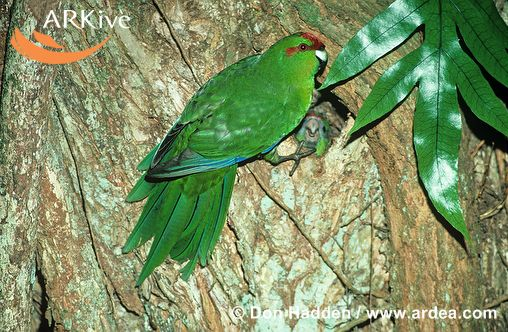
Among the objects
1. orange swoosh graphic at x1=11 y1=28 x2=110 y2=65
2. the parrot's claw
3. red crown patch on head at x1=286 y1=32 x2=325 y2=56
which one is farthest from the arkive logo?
the parrot's claw

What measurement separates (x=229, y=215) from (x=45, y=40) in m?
0.91

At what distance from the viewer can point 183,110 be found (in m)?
2.33

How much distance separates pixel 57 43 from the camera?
2256 millimetres

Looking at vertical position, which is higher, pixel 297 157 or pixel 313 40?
pixel 313 40

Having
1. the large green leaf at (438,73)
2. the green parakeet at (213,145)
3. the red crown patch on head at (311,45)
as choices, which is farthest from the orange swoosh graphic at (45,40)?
the large green leaf at (438,73)

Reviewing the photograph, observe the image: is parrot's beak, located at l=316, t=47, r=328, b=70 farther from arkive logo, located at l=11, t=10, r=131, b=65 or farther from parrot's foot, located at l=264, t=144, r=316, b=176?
arkive logo, located at l=11, t=10, r=131, b=65

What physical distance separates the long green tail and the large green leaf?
554mm

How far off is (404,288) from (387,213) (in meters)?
0.28

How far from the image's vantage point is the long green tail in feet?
7.46

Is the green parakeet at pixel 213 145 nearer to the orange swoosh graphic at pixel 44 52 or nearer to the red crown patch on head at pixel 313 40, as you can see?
the red crown patch on head at pixel 313 40

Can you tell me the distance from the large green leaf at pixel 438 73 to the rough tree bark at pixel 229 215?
0.08 meters

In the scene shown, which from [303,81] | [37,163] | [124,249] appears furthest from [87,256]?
[303,81]

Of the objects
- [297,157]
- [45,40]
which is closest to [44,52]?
[45,40]

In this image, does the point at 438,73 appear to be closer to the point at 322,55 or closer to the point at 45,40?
the point at 322,55
